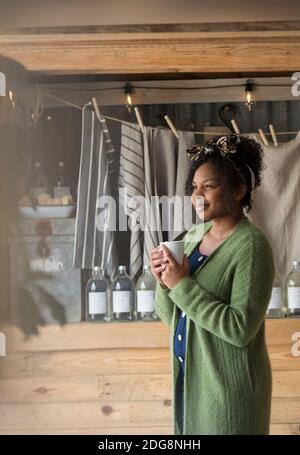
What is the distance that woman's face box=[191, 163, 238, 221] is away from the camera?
2.77 ft

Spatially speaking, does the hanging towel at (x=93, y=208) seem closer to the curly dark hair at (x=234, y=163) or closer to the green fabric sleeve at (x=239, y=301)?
the curly dark hair at (x=234, y=163)

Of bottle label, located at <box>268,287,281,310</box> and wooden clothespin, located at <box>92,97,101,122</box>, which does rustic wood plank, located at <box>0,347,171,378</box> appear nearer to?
bottle label, located at <box>268,287,281,310</box>

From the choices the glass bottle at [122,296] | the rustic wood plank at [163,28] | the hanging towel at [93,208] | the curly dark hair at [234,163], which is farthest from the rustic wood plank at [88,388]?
the rustic wood plank at [163,28]

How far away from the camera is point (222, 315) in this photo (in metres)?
0.74

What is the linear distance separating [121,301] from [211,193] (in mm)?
395

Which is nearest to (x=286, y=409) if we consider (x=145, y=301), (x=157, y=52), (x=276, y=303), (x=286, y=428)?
(x=286, y=428)

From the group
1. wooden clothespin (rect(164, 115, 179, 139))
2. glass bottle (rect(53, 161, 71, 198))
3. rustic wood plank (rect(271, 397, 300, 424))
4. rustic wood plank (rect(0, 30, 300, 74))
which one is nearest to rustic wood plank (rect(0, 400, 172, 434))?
rustic wood plank (rect(271, 397, 300, 424))

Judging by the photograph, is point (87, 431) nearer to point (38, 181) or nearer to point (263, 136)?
point (38, 181)

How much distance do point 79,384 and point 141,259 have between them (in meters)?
0.29

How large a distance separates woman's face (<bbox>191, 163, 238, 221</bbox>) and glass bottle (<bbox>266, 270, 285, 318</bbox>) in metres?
0.32

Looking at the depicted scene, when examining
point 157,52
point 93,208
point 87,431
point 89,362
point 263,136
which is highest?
point 157,52

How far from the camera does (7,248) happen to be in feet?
3.64

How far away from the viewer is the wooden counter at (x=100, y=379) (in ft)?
3.69

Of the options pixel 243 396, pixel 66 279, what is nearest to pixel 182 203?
pixel 66 279
